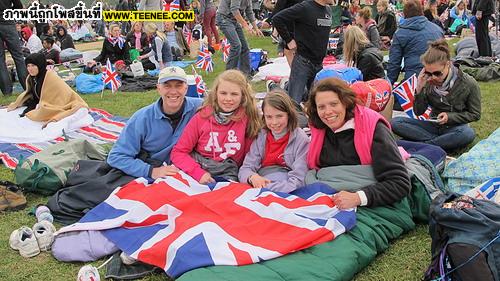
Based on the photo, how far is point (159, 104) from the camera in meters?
4.05

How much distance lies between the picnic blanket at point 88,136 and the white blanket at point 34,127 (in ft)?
0.29

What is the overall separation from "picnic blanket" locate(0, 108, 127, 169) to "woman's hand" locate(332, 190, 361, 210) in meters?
3.43

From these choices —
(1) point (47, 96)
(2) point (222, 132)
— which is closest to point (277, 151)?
(2) point (222, 132)

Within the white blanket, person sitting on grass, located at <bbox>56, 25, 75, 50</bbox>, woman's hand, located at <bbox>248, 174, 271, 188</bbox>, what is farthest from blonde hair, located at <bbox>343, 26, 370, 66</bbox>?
person sitting on grass, located at <bbox>56, 25, 75, 50</bbox>

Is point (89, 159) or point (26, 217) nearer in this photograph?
point (26, 217)

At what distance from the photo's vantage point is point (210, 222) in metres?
3.00

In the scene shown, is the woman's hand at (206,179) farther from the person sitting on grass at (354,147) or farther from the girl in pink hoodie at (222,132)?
the person sitting on grass at (354,147)

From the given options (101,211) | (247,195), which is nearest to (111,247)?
(101,211)

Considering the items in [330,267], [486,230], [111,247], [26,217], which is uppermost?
[486,230]

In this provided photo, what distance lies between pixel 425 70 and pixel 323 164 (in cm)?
178

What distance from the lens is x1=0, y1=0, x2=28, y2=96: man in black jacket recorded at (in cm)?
836

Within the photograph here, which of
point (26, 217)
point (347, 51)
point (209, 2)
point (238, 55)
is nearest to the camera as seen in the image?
point (26, 217)

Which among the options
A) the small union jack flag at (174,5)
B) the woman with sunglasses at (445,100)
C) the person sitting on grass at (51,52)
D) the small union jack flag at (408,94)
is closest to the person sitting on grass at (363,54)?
the small union jack flag at (408,94)

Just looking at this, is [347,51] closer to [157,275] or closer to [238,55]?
[238,55]
